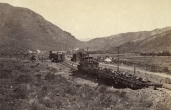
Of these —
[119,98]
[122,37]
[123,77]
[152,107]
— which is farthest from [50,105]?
[122,37]

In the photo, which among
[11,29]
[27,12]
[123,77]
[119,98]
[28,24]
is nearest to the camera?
[119,98]

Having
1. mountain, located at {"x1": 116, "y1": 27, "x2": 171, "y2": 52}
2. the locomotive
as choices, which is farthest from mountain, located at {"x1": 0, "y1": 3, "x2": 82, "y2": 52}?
the locomotive

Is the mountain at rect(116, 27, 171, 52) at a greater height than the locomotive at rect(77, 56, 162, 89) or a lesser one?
greater

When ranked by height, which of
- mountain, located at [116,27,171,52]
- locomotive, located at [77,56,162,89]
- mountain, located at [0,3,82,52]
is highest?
mountain, located at [0,3,82,52]

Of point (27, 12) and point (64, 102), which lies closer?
point (64, 102)

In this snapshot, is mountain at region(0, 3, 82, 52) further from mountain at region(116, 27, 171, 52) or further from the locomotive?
the locomotive

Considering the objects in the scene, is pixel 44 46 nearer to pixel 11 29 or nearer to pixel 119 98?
pixel 11 29
